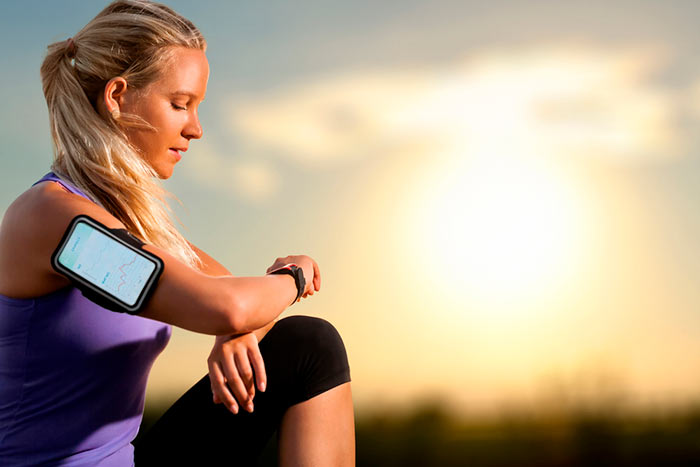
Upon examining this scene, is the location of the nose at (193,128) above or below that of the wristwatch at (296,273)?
above

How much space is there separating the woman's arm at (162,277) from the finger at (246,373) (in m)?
0.08

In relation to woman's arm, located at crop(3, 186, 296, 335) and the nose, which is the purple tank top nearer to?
woman's arm, located at crop(3, 186, 296, 335)

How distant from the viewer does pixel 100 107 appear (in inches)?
64.2

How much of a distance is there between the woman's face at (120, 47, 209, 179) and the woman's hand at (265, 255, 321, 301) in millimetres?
347

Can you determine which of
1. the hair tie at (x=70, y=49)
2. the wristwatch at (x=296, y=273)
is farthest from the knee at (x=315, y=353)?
the hair tie at (x=70, y=49)

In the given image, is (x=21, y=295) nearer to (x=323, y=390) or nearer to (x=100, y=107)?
(x=100, y=107)

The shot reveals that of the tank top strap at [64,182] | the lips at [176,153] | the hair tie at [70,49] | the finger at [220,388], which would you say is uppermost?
the hair tie at [70,49]

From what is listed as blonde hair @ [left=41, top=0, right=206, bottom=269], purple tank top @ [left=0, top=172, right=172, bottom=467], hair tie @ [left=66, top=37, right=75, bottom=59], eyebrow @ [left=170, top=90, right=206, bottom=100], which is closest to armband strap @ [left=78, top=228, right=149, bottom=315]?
purple tank top @ [left=0, top=172, right=172, bottom=467]

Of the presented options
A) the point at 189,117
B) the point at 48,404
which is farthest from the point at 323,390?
the point at 189,117

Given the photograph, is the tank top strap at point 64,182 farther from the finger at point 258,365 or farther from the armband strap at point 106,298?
the finger at point 258,365

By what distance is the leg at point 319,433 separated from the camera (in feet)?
5.12

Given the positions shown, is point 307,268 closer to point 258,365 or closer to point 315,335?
point 315,335

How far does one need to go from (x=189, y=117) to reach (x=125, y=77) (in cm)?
17

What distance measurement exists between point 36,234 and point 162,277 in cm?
25
